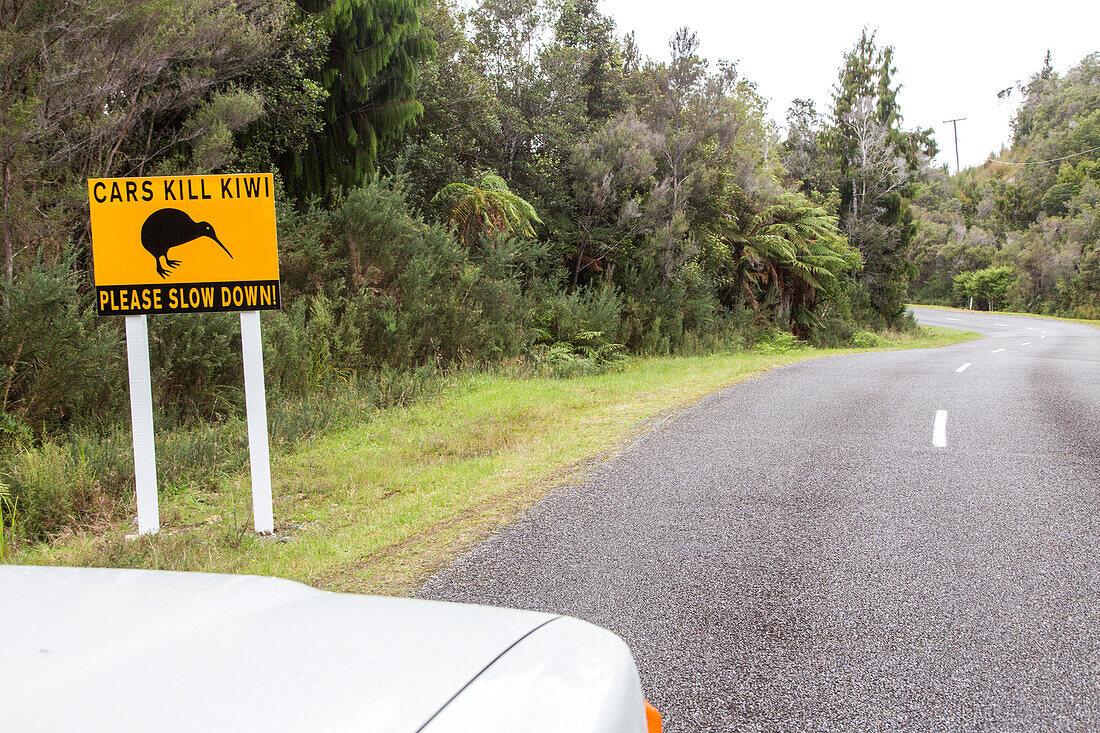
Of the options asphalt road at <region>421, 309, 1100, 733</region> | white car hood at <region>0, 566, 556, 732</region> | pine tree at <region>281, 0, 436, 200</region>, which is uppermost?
pine tree at <region>281, 0, 436, 200</region>

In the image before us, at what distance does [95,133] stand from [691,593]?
30.0 ft

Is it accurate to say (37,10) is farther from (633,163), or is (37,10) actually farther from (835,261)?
(835,261)

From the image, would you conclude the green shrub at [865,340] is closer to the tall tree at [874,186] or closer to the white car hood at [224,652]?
the tall tree at [874,186]

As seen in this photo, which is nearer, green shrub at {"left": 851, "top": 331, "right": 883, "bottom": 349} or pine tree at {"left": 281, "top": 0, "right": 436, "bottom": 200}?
pine tree at {"left": 281, "top": 0, "right": 436, "bottom": 200}

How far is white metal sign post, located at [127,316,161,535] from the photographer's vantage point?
18.8 ft

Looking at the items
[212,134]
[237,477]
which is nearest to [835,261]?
[212,134]

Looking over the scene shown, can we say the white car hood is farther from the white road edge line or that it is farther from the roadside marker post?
the white road edge line

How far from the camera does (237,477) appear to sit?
25.2ft

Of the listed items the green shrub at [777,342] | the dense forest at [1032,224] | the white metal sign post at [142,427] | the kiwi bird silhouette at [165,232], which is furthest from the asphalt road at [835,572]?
the dense forest at [1032,224]

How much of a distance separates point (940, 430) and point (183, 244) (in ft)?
27.0

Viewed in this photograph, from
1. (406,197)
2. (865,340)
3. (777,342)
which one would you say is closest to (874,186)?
(865,340)

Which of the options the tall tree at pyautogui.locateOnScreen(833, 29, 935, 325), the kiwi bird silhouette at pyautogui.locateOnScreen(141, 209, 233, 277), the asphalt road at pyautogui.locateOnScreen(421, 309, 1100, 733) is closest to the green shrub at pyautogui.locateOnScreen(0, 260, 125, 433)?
the kiwi bird silhouette at pyautogui.locateOnScreen(141, 209, 233, 277)

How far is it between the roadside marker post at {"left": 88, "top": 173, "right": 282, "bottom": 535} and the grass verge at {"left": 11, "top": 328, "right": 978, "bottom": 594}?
481 mm

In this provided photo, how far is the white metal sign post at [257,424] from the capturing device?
5.90 m
